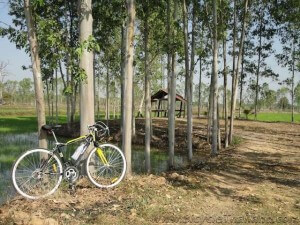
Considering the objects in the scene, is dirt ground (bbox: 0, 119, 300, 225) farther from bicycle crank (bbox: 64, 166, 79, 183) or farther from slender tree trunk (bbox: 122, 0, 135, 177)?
slender tree trunk (bbox: 122, 0, 135, 177)

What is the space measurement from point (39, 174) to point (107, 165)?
1.31 meters

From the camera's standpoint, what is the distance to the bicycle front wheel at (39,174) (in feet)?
20.7

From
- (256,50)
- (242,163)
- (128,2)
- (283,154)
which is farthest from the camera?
(256,50)

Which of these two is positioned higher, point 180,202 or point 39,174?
point 39,174

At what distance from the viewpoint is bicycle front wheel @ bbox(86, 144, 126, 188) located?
7.04m

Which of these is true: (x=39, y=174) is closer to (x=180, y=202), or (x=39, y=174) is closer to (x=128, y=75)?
(x=180, y=202)

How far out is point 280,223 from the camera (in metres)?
5.98

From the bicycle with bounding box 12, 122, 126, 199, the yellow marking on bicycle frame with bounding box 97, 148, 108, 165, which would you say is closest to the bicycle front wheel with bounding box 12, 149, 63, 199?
the bicycle with bounding box 12, 122, 126, 199

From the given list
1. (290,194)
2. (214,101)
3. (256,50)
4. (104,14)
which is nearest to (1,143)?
(104,14)

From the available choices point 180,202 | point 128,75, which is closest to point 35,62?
point 128,75

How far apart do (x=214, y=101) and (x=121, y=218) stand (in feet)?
35.8

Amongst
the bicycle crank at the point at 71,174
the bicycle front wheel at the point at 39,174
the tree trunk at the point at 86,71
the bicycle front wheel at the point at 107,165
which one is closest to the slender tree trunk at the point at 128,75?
the tree trunk at the point at 86,71

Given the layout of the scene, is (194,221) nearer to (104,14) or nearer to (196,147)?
(104,14)

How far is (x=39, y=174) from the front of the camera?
646 cm
